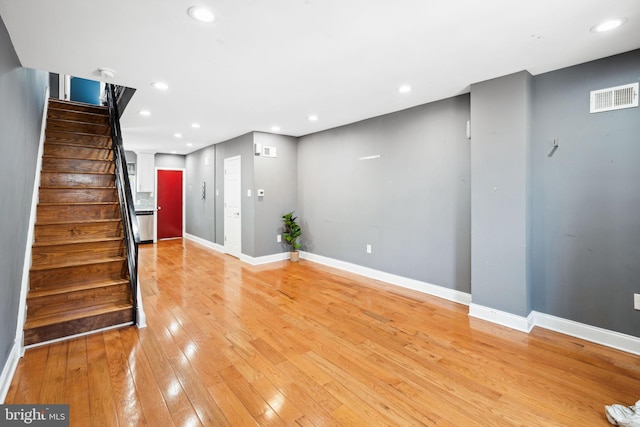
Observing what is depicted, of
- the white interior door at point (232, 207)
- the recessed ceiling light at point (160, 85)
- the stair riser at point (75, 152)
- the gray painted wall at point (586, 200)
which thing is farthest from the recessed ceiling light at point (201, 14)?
the white interior door at point (232, 207)

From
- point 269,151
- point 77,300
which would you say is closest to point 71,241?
point 77,300

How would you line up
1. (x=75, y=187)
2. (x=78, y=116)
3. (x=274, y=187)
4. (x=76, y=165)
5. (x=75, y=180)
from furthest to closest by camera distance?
(x=274, y=187) → (x=78, y=116) → (x=76, y=165) → (x=75, y=180) → (x=75, y=187)

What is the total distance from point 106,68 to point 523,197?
161 inches

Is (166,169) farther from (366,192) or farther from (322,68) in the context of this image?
(322,68)

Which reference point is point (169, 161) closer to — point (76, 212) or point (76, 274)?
point (76, 212)

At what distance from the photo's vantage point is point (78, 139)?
3922 mm

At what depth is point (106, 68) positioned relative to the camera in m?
2.71

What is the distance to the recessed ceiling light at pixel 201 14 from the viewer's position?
6.05ft

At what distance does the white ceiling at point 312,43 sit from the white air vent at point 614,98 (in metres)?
0.31

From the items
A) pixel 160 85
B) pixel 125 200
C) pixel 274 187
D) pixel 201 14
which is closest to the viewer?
pixel 201 14

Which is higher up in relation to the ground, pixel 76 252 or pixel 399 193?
pixel 399 193

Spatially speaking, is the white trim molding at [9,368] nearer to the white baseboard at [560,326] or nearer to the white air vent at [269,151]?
the white baseboard at [560,326]

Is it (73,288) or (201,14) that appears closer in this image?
(201,14)

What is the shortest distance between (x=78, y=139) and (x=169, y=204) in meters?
4.34
